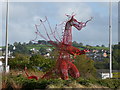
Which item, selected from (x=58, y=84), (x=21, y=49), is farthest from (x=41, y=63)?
(x=21, y=49)

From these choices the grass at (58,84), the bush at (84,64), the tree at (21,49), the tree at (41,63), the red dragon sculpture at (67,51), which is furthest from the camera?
the tree at (21,49)

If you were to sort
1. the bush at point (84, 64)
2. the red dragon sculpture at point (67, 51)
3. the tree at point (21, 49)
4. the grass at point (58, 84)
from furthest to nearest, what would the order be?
the tree at point (21, 49)
the bush at point (84, 64)
the red dragon sculpture at point (67, 51)
the grass at point (58, 84)

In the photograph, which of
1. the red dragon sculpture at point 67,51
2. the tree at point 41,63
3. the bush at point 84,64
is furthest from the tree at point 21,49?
the red dragon sculpture at point 67,51

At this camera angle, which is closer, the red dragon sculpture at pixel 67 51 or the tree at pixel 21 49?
the red dragon sculpture at pixel 67 51

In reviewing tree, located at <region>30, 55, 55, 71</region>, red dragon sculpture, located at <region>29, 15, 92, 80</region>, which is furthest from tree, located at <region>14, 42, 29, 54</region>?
red dragon sculpture, located at <region>29, 15, 92, 80</region>

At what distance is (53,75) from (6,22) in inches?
360

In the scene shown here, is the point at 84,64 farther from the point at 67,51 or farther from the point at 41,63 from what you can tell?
the point at 67,51

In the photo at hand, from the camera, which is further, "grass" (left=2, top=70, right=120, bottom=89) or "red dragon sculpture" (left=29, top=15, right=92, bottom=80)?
"red dragon sculpture" (left=29, top=15, right=92, bottom=80)

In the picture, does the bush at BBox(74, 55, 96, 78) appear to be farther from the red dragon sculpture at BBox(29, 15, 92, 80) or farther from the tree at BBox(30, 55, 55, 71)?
the red dragon sculpture at BBox(29, 15, 92, 80)

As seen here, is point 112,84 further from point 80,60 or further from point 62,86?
point 80,60

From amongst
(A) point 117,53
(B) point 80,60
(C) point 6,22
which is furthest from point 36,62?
(A) point 117,53

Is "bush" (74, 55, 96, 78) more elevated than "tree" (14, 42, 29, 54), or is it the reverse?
"tree" (14, 42, 29, 54)

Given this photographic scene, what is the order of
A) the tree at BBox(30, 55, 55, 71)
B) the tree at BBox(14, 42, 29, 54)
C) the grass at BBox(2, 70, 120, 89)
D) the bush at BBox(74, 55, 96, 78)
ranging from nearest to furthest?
the grass at BBox(2, 70, 120, 89)
the bush at BBox(74, 55, 96, 78)
the tree at BBox(30, 55, 55, 71)
the tree at BBox(14, 42, 29, 54)

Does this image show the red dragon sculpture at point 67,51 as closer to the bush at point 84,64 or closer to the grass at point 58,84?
the grass at point 58,84
